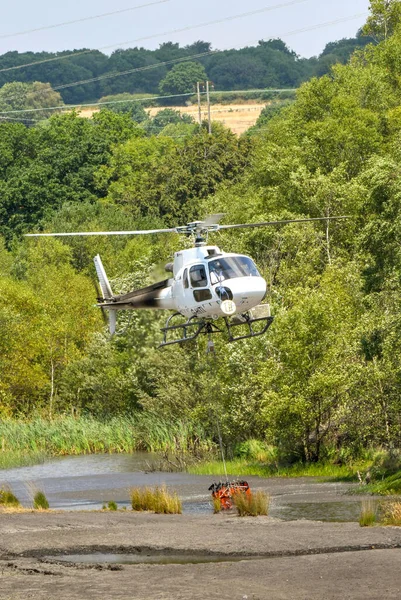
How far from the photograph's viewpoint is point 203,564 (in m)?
29.0

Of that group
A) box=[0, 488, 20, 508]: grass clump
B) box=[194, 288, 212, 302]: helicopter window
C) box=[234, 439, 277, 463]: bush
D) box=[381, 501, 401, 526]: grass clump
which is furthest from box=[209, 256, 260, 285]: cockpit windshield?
box=[234, 439, 277, 463]: bush

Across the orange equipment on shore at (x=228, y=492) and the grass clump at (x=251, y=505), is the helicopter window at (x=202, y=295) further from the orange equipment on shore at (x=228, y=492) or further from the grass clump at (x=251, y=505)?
the orange equipment on shore at (x=228, y=492)

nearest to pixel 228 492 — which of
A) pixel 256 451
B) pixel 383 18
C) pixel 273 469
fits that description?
pixel 273 469

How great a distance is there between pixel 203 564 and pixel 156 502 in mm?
9840

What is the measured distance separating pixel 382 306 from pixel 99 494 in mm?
12944

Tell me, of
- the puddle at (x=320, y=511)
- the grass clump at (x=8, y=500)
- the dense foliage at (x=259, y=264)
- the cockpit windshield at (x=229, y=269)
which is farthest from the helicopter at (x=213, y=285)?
the grass clump at (x=8, y=500)

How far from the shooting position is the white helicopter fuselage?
112ft

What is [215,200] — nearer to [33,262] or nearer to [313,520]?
[33,262]

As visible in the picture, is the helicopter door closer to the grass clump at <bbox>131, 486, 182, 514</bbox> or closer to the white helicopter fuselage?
the white helicopter fuselage

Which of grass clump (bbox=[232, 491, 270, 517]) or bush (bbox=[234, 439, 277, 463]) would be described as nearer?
grass clump (bbox=[232, 491, 270, 517])

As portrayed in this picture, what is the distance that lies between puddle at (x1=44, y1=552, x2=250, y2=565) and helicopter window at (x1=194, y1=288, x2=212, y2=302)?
761 cm

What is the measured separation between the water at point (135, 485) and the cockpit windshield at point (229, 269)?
7519mm

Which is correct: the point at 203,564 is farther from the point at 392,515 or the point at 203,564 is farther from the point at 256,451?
the point at 256,451

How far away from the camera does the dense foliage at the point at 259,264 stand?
4712 centimetres
